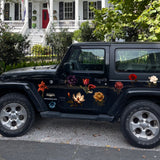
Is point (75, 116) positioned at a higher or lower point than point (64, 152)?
higher

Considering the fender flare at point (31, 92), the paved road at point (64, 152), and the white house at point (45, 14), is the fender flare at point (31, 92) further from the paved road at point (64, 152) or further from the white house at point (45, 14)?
the white house at point (45, 14)

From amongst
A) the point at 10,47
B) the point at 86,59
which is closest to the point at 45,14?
the point at 10,47

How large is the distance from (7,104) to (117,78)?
220 cm

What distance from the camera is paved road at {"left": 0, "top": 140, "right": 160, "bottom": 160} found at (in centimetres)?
393

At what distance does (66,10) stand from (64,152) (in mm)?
25643

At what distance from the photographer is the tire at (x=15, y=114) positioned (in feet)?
15.4

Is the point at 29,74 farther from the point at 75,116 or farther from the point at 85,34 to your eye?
the point at 85,34

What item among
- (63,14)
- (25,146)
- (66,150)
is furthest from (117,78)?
(63,14)

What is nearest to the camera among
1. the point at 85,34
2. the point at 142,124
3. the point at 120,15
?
the point at 142,124

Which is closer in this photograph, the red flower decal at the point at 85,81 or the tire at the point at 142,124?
the tire at the point at 142,124

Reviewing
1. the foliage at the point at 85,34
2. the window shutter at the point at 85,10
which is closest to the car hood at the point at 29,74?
the foliage at the point at 85,34

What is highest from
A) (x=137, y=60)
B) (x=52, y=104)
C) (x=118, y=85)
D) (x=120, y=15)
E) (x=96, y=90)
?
(x=120, y=15)

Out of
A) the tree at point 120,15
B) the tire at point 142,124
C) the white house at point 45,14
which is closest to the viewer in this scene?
the tire at point 142,124

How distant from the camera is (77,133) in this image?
5.09 m
